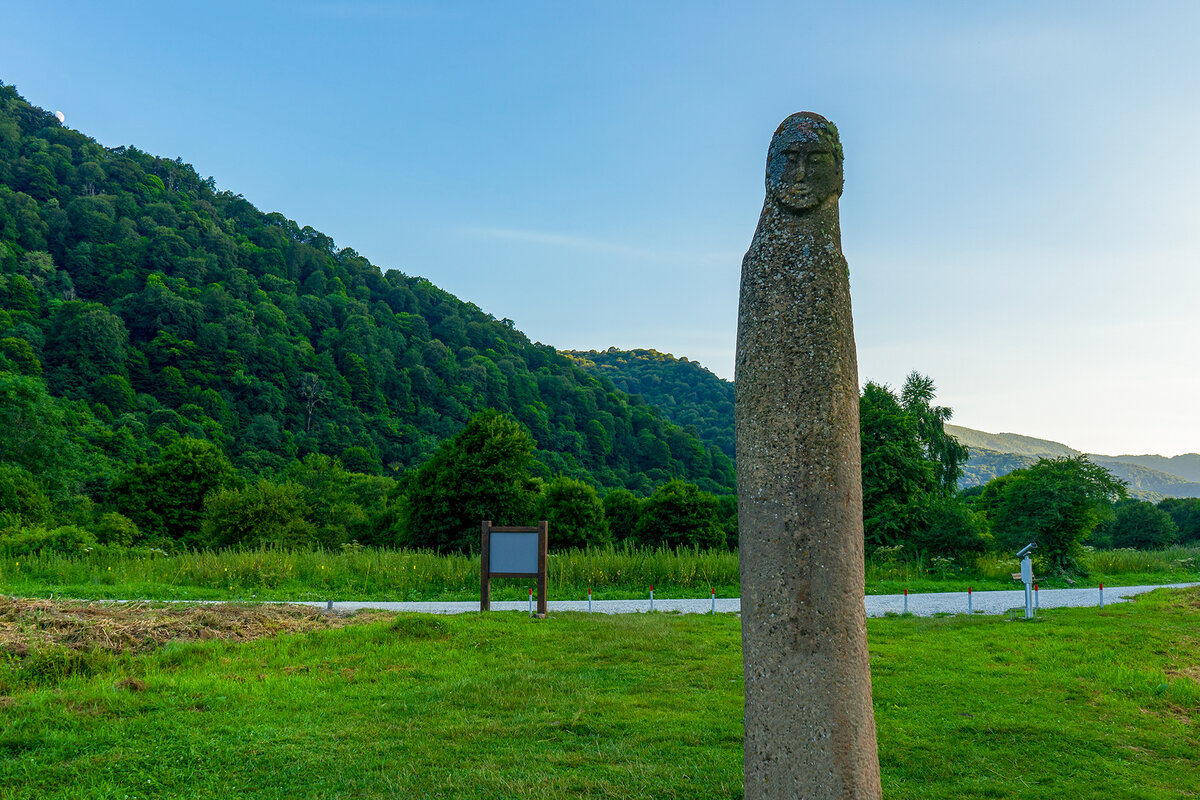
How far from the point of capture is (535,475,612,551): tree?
1215 inches

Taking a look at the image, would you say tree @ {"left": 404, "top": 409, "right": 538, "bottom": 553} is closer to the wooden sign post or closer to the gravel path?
the gravel path

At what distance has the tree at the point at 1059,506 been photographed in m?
20.6

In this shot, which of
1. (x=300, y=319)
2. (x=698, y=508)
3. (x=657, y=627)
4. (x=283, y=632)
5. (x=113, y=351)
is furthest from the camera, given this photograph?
(x=300, y=319)

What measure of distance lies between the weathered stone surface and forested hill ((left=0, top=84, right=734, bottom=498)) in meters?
42.5

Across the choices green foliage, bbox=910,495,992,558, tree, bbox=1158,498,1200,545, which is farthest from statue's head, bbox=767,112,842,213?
tree, bbox=1158,498,1200,545

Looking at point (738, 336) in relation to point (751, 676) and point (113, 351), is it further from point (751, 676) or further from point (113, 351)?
point (113, 351)

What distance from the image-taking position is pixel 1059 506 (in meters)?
20.6

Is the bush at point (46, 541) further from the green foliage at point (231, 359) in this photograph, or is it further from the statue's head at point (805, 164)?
the statue's head at point (805, 164)

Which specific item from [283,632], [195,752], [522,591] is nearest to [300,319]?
[522,591]

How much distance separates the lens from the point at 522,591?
18.9 m

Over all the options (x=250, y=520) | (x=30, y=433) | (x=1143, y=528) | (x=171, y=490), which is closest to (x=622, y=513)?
(x=250, y=520)

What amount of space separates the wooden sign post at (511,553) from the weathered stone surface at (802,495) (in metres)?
10.6

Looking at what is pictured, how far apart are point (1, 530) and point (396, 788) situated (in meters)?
24.4

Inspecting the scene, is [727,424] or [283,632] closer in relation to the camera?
[283,632]
